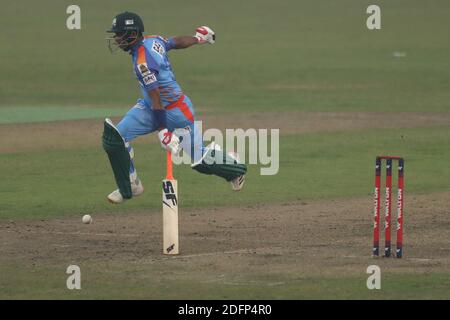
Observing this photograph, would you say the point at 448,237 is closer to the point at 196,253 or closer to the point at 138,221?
the point at 196,253

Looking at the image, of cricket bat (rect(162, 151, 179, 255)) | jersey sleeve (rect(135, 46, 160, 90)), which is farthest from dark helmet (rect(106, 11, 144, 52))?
cricket bat (rect(162, 151, 179, 255))

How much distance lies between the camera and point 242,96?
2995 cm

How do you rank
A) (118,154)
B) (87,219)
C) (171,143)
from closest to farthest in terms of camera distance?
1. (171,143)
2. (118,154)
3. (87,219)

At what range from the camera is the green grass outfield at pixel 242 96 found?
11367 mm

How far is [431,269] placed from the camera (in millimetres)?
11734

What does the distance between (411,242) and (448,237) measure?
1.77 feet

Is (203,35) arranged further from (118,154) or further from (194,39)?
(118,154)

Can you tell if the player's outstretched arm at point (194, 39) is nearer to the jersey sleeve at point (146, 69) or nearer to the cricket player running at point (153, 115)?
the cricket player running at point (153, 115)

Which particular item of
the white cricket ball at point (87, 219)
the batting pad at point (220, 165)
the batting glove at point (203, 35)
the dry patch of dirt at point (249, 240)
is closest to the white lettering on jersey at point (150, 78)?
the batting glove at point (203, 35)

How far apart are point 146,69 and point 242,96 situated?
1672 cm

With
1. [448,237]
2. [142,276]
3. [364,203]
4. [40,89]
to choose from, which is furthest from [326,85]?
[142,276]

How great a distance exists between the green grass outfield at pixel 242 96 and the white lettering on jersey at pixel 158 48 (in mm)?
2689

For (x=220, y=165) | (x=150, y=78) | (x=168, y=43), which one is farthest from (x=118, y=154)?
(x=168, y=43)

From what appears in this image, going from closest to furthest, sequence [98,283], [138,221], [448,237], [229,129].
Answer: [98,283] → [448,237] → [138,221] → [229,129]
